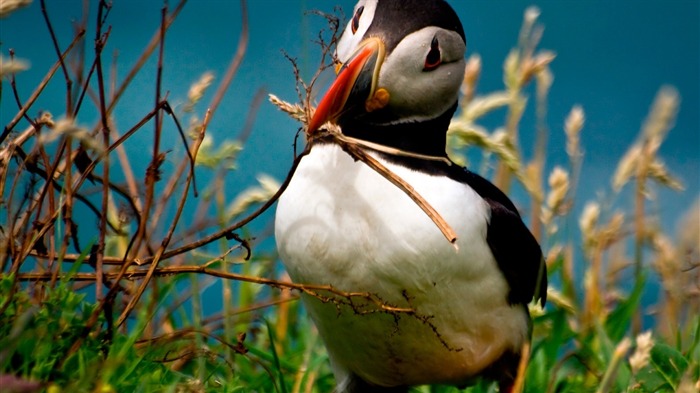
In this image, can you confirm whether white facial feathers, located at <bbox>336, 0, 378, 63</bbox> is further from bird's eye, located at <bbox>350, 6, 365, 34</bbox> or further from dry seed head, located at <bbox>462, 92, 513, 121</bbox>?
dry seed head, located at <bbox>462, 92, 513, 121</bbox>

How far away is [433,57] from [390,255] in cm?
55

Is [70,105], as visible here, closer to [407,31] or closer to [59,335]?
[59,335]

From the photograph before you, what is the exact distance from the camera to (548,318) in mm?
3703

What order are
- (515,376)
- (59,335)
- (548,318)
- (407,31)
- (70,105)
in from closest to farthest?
(59,335)
(70,105)
(407,31)
(515,376)
(548,318)

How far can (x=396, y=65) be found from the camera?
2.48 m

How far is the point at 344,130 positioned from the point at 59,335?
0.94 m

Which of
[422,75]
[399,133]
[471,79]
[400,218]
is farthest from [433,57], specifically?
[471,79]

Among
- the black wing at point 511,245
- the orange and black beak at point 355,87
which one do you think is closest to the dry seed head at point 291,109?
the orange and black beak at point 355,87

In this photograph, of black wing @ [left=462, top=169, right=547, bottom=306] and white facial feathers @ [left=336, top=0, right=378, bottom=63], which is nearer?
white facial feathers @ [left=336, top=0, right=378, bottom=63]

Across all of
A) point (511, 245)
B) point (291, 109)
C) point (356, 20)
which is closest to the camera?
point (291, 109)

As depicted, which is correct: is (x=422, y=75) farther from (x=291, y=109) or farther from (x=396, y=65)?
(x=291, y=109)

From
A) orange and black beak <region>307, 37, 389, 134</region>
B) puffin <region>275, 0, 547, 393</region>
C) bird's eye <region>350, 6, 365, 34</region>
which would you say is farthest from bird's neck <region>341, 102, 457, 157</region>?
bird's eye <region>350, 6, 365, 34</region>

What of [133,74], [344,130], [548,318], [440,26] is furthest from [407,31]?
[548,318]

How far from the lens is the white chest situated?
252cm
